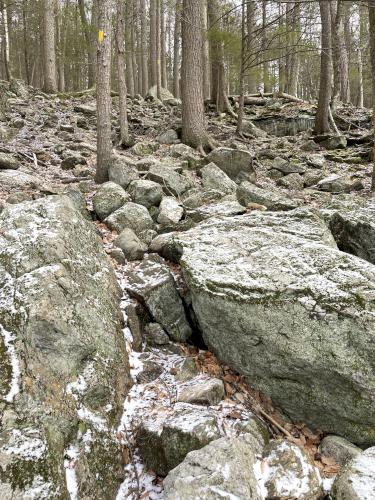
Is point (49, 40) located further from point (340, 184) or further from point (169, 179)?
point (340, 184)

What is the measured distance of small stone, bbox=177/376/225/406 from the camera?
3.36 meters

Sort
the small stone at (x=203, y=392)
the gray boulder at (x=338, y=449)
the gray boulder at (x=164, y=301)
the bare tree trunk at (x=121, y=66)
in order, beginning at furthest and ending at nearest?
the bare tree trunk at (x=121, y=66) < the gray boulder at (x=164, y=301) < the small stone at (x=203, y=392) < the gray boulder at (x=338, y=449)

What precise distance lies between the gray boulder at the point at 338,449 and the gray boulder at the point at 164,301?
1736mm

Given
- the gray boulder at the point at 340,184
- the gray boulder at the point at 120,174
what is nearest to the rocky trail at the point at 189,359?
the gray boulder at the point at 120,174

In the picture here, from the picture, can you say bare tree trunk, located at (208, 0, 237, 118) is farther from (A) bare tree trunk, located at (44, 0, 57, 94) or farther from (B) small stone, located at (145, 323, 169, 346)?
(B) small stone, located at (145, 323, 169, 346)

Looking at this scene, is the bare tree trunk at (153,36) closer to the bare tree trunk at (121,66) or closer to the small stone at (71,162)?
the bare tree trunk at (121,66)

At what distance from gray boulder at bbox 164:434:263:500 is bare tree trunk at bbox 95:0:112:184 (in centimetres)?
652

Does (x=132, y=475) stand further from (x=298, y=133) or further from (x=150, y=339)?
(x=298, y=133)

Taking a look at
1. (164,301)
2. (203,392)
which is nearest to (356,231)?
(164,301)

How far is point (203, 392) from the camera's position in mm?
3373

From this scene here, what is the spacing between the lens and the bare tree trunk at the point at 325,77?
12.9m

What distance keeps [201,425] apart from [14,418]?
1345mm

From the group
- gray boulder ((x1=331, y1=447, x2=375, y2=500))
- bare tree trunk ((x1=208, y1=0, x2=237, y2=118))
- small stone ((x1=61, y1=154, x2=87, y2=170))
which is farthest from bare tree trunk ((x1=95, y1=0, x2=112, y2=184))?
bare tree trunk ((x1=208, y1=0, x2=237, y2=118))

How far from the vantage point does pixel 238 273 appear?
3785mm
